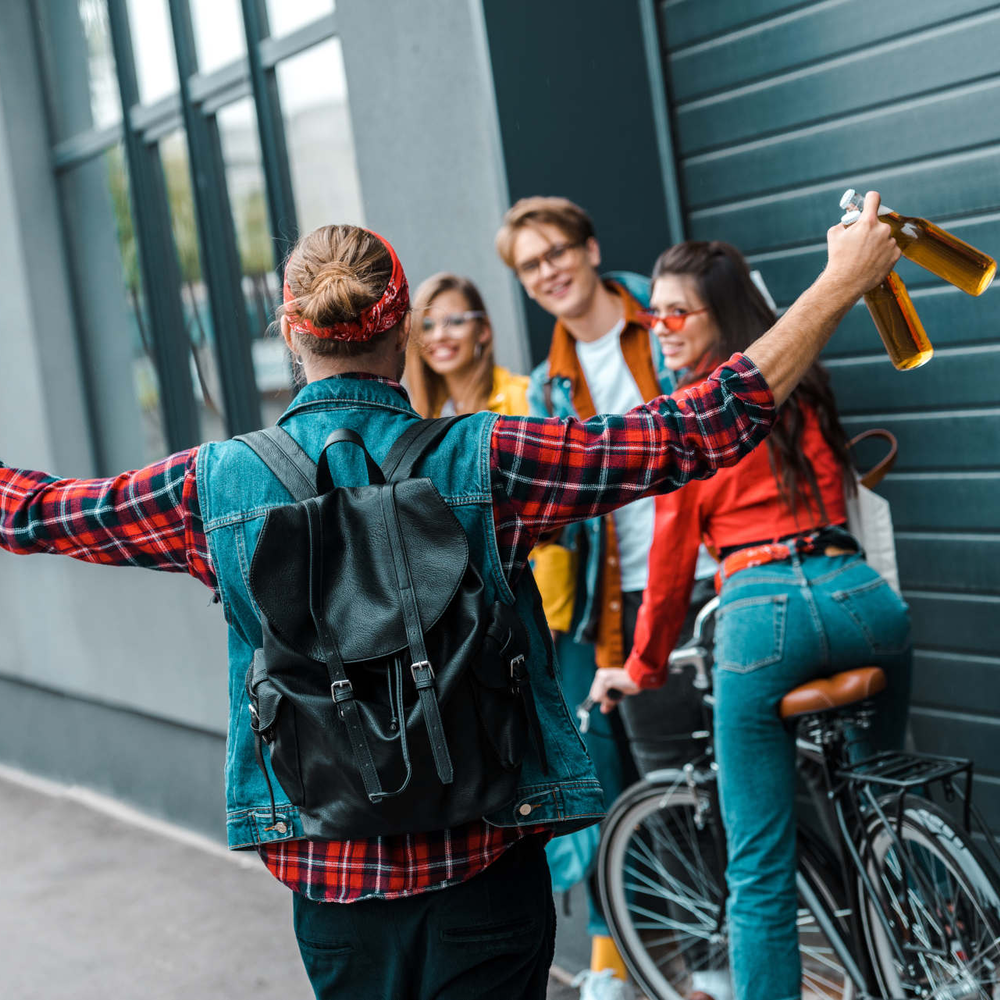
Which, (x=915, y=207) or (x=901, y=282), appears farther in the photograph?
(x=915, y=207)

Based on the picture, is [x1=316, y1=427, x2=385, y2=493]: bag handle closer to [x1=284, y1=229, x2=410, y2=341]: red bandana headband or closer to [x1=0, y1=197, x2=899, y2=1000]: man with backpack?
[x1=0, y1=197, x2=899, y2=1000]: man with backpack

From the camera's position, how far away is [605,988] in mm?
3893

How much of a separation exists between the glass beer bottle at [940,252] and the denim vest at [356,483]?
0.78 metres

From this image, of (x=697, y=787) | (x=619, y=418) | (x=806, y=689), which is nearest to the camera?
(x=619, y=418)

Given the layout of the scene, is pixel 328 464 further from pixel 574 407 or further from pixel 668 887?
pixel 668 887

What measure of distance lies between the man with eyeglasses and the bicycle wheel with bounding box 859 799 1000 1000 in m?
1.03

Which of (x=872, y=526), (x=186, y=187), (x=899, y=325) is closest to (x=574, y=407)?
(x=872, y=526)

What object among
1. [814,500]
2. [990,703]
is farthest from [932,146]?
[990,703]

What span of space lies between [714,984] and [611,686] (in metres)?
1.03

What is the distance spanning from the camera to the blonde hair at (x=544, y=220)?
3758mm

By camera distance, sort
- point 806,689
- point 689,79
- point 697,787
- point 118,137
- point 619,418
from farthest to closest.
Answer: point 118,137 → point 689,79 → point 697,787 → point 806,689 → point 619,418

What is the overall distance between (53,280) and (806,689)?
578cm

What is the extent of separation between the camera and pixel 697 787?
346 cm

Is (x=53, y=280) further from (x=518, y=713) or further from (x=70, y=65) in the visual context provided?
(x=518, y=713)
